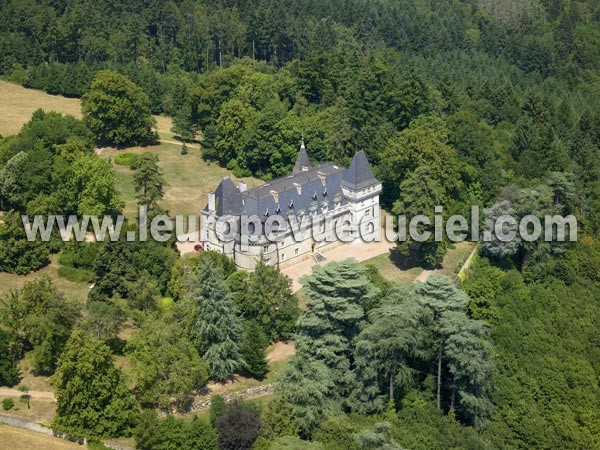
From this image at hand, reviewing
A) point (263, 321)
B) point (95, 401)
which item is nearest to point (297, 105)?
point (263, 321)

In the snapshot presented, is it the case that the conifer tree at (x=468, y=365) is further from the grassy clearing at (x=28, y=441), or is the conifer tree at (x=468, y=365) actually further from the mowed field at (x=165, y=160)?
the mowed field at (x=165, y=160)

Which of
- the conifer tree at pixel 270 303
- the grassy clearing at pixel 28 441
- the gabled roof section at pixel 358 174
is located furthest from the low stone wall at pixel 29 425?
the gabled roof section at pixel 358 174

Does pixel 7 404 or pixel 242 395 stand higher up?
pixel 7 404

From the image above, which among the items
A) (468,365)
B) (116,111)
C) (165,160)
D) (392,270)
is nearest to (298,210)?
(392,270)

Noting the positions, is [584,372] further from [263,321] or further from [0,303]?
[0,303]

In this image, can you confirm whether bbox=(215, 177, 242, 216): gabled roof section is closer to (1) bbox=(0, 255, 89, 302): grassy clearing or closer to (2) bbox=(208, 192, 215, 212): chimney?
(2) bbox=(208, 192, 215, 212): chimney

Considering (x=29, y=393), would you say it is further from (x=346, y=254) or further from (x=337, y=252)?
(x=346, y=254)
